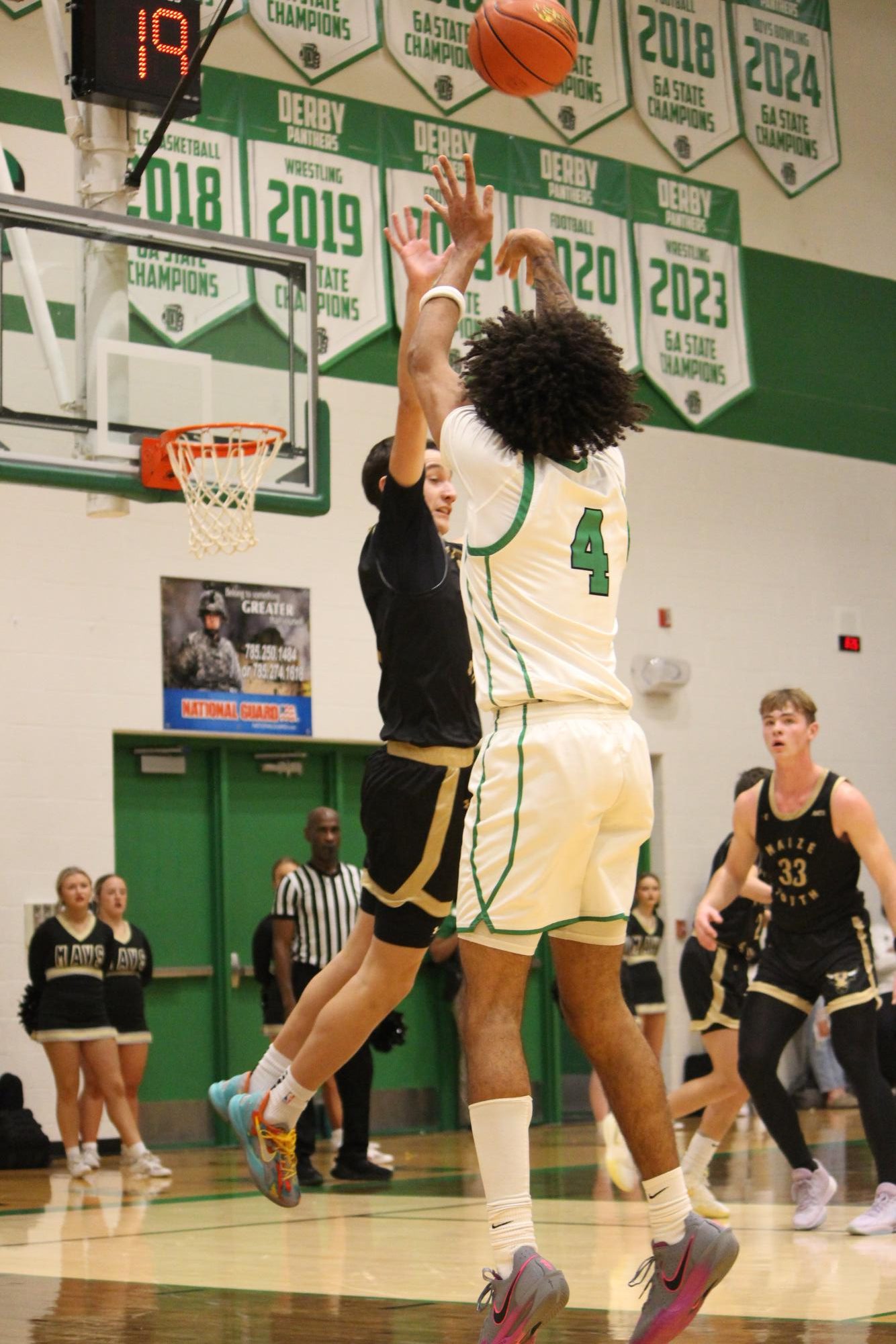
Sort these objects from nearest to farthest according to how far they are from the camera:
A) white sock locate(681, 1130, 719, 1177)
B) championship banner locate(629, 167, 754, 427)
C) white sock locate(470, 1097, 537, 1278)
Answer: white sock locate(470, 1097, 537, 1278)
white sock locate(681, 1130, 719, 1177)
championship banner locate(629, 167, 754, 427)

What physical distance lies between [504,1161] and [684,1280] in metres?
0.49

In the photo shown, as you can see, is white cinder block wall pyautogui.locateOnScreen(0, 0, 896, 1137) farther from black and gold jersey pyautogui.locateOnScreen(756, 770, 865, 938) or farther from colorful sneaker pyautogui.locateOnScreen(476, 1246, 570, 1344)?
colorful sneaker pyautogui.locateOnScreen(476, 1246, 570, 1344)

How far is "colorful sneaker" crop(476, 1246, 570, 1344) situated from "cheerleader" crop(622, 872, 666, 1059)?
9529 millimetres

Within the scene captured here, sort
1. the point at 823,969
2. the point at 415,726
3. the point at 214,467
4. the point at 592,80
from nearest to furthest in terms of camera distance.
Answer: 1. the point at 415,726
2. the point at 823,969
3. the point at 214,467
4. the point at 592,80

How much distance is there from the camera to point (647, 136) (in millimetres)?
16344

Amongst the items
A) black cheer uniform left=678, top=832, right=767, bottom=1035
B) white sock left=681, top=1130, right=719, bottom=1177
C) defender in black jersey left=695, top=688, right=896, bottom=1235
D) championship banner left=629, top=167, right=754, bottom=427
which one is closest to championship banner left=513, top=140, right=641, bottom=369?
championship banner left=629, top=167, right=754, bottom=427

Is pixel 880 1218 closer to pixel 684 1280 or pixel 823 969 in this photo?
pixel 823 969

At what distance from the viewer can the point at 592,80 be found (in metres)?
15.9

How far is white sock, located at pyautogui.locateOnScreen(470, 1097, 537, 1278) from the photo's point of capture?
12.7ft

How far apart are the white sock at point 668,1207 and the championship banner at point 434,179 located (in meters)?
10.6

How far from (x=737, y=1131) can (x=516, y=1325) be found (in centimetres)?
1077

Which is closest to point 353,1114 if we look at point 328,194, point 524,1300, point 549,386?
point 524,1300

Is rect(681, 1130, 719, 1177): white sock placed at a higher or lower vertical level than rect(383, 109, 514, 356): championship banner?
lower

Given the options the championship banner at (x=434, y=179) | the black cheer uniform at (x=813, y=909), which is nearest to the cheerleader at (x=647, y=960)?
the championship banner at (x=434, y=179)
